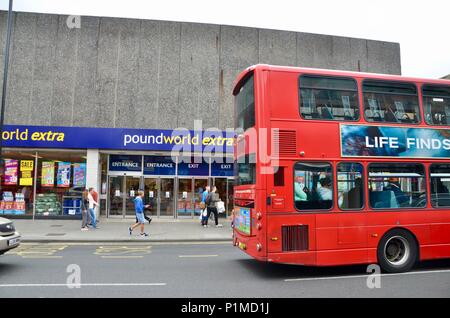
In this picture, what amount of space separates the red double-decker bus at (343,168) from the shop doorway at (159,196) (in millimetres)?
12214

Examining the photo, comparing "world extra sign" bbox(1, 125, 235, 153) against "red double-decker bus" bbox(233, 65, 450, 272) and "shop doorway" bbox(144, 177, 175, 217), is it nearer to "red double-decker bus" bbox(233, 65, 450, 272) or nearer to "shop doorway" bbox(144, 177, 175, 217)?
"shop doorway" bbox(144, 177, 175, 217)

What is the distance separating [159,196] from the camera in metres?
20.0

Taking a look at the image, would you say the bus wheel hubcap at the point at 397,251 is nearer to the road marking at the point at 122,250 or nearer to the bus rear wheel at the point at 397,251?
the bus rear wheel at the point at 397,251

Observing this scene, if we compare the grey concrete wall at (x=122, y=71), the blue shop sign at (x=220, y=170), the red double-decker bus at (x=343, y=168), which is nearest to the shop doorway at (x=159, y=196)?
the blue shop sign at (x=220, y=170)

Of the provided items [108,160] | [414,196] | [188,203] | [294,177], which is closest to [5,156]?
[108,160]

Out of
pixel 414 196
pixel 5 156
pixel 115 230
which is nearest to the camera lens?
pixel 414 196

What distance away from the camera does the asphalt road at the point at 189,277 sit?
6266 millimetres

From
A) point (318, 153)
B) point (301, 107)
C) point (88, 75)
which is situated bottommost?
point (318, 153)

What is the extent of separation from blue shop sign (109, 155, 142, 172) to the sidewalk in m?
2.79

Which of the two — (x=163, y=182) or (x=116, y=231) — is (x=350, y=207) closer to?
(x=116, y=231)

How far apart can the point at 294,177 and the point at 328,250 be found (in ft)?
5.29

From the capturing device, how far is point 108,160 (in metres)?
19.9

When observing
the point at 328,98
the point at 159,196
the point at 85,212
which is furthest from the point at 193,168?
the point at 328,98
